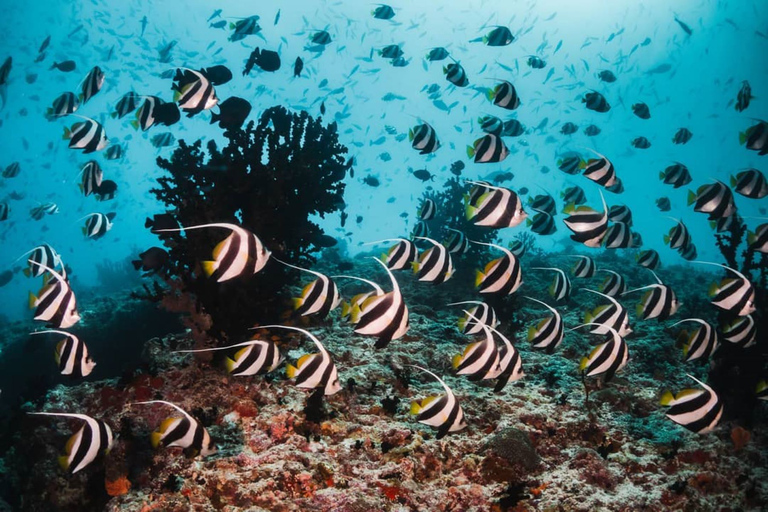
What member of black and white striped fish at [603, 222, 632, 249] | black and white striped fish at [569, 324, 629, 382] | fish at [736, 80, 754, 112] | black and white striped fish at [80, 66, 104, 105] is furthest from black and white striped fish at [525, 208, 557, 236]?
black and white striped fish at [80, 66, 104, 105]

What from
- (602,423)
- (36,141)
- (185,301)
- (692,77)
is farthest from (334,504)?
(36,141)

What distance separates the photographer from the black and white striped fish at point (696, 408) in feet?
9.74

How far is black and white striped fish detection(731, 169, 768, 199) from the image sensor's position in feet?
16.8

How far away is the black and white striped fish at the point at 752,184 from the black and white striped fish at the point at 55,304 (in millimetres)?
7616

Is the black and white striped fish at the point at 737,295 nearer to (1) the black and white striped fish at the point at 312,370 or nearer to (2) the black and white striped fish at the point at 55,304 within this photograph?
(1) the black and white striped fish at the point at 312,370

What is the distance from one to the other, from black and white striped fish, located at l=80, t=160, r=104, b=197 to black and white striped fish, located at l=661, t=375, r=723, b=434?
280 inches

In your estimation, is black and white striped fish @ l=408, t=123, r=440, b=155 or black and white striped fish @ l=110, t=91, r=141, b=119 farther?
black and white striped fish @ l=110, t=91, r=141, b=119

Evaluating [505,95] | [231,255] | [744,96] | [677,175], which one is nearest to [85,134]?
[231,255]

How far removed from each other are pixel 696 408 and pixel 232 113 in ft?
20.1

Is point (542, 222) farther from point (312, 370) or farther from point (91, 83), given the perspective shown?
point (91, 83)

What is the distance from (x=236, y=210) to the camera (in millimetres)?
5230

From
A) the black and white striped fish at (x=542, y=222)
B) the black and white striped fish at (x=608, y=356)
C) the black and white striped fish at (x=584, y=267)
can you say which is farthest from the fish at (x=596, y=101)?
the black and white striped fish at (x=608, y=356)

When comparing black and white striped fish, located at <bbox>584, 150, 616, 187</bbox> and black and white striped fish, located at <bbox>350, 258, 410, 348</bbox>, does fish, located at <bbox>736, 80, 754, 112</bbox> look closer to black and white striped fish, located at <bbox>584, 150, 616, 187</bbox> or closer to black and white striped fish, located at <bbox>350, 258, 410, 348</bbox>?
black and white striped fish, located at <bbox>584, 150, 616, 187</bbox>

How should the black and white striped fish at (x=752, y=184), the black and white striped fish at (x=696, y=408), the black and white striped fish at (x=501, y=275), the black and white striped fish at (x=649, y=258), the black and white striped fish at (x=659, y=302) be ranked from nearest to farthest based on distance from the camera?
the black and white striped fish at (x=696, y=408)
the black and white striped fish at (x=501, y=275)
the black and white striped fish at (x=659, y=302)
the black and white striped fish at (x=752, y=184)
the black and white striped fish at (x=649, y=258)
